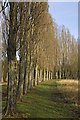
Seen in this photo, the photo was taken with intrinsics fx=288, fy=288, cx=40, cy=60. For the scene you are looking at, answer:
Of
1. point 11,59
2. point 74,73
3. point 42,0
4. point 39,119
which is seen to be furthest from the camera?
point 74,73

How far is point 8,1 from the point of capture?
1262 cm

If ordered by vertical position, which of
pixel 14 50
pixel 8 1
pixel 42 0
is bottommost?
pixel 14 50

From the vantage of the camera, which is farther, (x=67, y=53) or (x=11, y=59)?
(x=67, y=53)

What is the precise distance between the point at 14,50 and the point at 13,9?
6.00ft

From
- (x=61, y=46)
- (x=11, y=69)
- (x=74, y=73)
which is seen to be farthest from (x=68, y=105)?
(x=61, y=46)

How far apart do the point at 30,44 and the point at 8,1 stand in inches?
270

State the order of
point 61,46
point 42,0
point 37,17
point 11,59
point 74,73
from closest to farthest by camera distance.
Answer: point 11,59 → point 37,17 → point 42,0 → point 74,73 → point 61,46

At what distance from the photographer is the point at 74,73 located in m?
57.7

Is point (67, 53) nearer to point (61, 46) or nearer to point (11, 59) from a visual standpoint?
point (61, 46)

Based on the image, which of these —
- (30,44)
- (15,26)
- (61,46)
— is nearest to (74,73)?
(61,46)

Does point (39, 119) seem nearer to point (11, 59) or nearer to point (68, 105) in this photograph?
point (11, 59)

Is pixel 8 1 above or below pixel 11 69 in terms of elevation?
above

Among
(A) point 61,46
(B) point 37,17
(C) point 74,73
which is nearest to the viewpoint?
(B) point 37,17

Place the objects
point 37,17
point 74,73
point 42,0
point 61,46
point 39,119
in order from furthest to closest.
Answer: point 61,46 → point 74,73 → point 42,0 → point 37,17 → point 39,119
